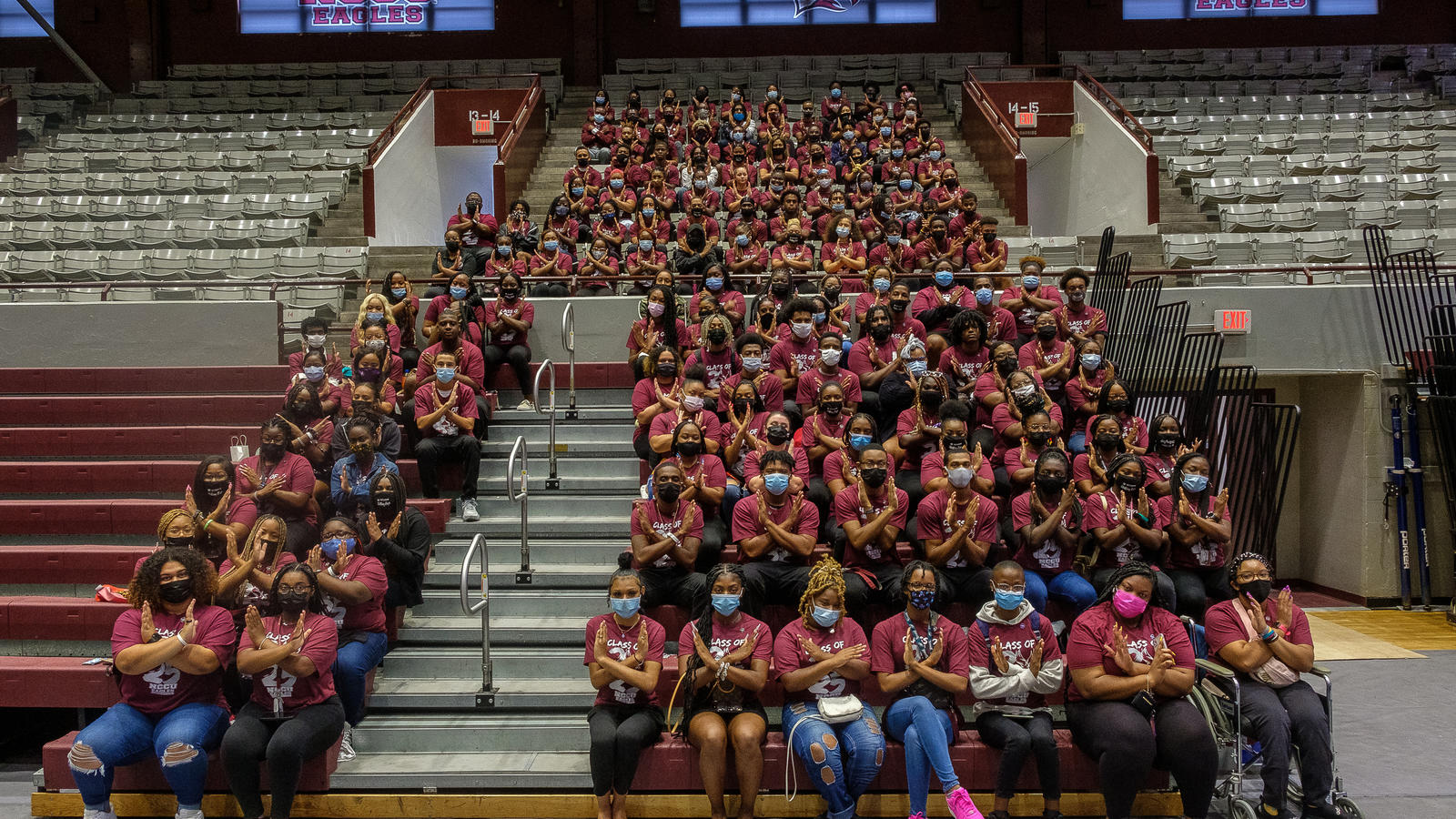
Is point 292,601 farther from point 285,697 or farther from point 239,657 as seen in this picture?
point 285,697

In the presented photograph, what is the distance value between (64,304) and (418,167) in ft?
23.4

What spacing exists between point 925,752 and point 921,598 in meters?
0.84

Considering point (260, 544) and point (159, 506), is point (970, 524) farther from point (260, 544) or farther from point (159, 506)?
point (159, 506)

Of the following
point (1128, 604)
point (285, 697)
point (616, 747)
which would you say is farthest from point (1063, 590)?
point (285, 697)

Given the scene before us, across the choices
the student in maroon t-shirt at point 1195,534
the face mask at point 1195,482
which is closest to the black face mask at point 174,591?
the student in maroon t-shirt at point 1195,534

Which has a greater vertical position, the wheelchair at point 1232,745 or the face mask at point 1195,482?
the face mask at point 1195,482

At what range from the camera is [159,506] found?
8633mm

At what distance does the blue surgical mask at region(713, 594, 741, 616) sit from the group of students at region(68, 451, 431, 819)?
2.24 metres

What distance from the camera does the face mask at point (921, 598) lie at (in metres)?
6.13

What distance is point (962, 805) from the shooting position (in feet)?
19.0

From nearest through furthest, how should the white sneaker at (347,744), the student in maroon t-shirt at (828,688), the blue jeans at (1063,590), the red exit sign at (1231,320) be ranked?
the student in maroon t-shirt at (828,688) → the white sneaker at (347,744) → the blue jeans at (1063,590) → the red exit sign at (1231,320)

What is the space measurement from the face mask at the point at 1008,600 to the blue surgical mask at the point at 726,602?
1490mm

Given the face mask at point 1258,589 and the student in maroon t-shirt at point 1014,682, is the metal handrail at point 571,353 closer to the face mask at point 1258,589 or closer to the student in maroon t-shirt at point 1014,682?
the student in maroon t-shirt at point 1014,682

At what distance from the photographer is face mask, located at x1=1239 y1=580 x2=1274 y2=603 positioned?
6277mm
